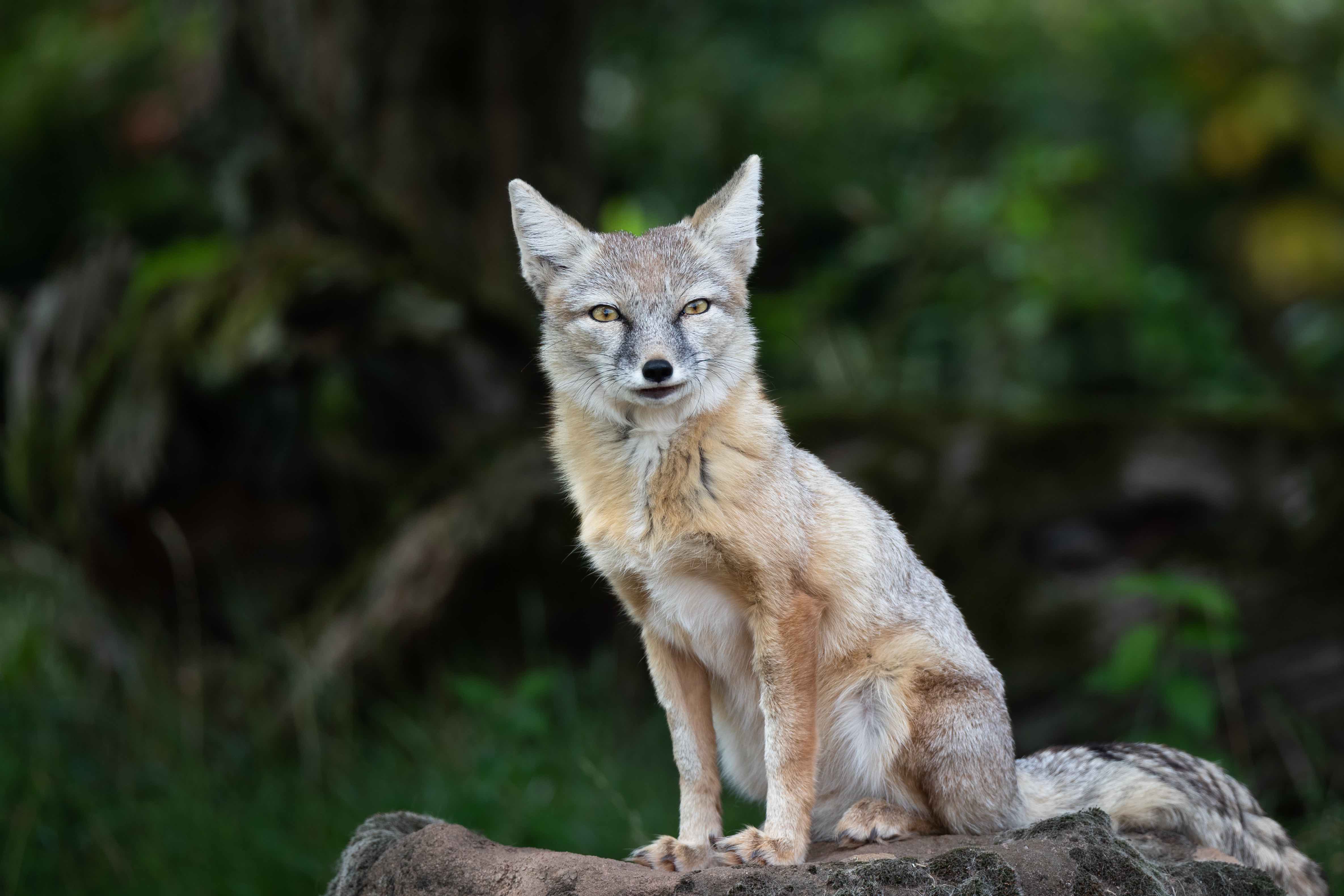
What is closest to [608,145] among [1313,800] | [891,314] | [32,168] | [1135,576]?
[891,314]

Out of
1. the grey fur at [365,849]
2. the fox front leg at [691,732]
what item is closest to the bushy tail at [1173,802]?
the fox front leg at [691,732]

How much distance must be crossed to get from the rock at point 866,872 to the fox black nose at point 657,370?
1517 mm

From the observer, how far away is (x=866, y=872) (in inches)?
133

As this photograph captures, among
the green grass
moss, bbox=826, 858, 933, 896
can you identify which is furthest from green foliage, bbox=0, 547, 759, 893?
moss, bbox=826, 858, 933, 896

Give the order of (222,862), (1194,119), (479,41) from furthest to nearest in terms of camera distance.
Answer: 1. (1194,119)
2. (479,41)
3. (222,862)

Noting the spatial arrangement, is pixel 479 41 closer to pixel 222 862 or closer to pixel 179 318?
pixel 179 318

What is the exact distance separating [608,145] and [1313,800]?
35.6 feet

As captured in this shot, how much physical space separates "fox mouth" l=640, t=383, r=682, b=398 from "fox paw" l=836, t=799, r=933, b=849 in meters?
1.57

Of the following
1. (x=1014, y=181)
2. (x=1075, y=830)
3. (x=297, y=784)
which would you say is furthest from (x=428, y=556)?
(x=1014, y=181)

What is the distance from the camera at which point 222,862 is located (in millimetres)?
6344

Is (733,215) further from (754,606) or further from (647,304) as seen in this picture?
(754,606)

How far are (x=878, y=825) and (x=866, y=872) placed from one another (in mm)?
695

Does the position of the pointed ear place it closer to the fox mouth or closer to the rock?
the fox mouth

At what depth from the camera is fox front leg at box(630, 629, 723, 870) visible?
4141 millimetres
